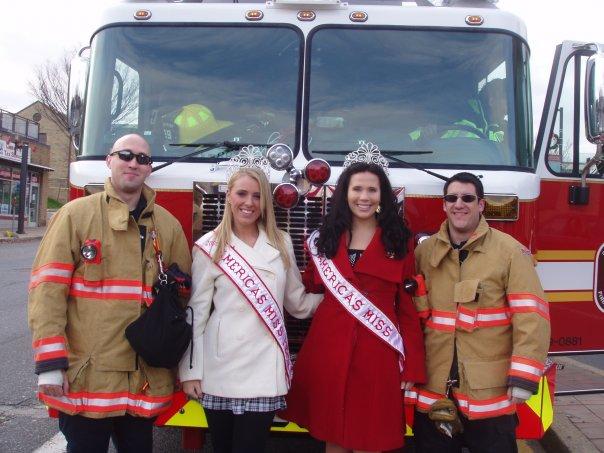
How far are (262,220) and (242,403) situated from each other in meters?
0.81

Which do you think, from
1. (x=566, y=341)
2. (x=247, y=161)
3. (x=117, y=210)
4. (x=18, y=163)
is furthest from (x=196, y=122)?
(x=18, y=163)

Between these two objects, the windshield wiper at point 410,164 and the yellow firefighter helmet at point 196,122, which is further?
the yellow firefighter helmet at point 196,122

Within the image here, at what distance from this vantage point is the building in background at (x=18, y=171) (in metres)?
27.9

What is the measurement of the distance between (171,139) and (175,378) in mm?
1392

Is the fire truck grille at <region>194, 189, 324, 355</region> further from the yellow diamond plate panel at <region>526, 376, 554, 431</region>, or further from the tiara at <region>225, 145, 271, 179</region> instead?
the yellow diamond plate panel at <region>526, 376, 554, 431</region>

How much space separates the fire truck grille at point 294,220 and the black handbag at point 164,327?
26.7 inches

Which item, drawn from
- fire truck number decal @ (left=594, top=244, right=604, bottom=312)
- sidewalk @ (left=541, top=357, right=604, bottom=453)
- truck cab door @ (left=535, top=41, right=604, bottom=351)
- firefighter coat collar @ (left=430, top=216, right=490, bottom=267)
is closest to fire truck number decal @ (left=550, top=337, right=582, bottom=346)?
truck cab door @ (left=535, top=41, right=604, bottom=351)

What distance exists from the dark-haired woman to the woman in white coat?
0.17 metres

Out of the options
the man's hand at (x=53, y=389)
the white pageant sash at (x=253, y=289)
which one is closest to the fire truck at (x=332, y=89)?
the white pageant sash at (x=253, y=289)

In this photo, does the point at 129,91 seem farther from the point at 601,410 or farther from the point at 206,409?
the point at 601,410

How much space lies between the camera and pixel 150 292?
2674 millimetres

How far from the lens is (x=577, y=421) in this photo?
14.8 ft

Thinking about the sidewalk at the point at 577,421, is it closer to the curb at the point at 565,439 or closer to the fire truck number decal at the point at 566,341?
the curb at the point at 565,439

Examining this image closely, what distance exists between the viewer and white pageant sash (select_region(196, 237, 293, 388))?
2719 millimetres
